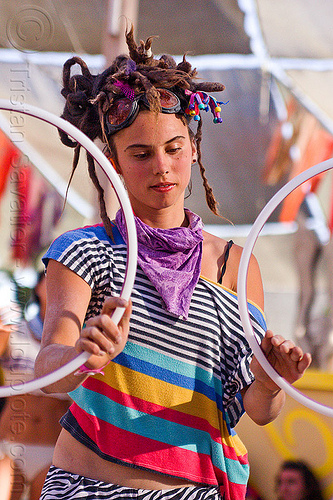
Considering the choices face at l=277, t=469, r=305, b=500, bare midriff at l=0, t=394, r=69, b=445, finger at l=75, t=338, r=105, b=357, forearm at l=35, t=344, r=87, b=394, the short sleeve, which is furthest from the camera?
bare midriff at l=0, t=394, r=69, b=445

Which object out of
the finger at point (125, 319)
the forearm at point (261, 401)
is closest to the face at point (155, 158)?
the finger at point (125, 319)

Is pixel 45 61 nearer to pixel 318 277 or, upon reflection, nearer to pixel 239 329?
pixel 318 277

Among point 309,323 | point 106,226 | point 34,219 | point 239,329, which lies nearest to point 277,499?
point 309,323

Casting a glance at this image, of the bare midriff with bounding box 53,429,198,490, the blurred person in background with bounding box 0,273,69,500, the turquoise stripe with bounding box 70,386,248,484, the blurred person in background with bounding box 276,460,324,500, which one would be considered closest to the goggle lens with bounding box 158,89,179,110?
the turquoise stripe with bounding box 70,386,248,484

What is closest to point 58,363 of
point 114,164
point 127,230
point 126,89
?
point 127,230

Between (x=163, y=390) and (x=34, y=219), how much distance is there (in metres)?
3.76

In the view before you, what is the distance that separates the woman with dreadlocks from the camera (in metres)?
1.47

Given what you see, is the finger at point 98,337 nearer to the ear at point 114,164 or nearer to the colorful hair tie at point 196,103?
the ear at point 114,164

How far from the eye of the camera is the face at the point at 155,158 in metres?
1.57

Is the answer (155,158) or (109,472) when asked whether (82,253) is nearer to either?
(155,158)

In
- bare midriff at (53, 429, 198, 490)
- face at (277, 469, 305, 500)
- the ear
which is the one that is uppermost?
the ear

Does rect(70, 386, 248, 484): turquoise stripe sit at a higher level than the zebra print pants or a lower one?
higher

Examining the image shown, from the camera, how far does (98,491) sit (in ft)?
4.69

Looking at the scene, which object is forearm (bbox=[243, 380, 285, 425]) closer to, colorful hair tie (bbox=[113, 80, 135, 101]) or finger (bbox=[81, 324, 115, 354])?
finger (bbox=[81, 324, 115, 354])
